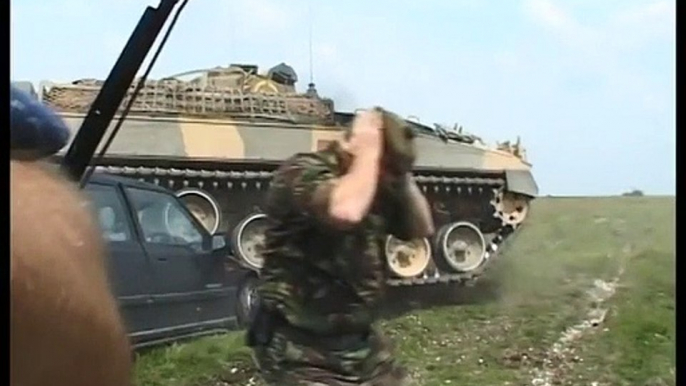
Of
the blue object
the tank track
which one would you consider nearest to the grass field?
the tank track

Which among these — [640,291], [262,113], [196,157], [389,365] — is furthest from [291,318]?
[196,157]

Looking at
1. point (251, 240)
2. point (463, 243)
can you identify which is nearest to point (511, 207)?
point (463, 243)

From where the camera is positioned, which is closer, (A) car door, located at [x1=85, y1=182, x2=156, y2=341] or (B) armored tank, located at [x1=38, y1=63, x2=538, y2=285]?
(A) car door, located at [x1=85, y1=182, x2=156, y2=341]

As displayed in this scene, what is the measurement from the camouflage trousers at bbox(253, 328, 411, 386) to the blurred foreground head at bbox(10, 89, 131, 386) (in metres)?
0.31

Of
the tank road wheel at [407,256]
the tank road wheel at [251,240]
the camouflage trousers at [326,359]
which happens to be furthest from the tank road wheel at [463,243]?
the camouflage trousers at [326,359]

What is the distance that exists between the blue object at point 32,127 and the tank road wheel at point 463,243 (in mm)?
758

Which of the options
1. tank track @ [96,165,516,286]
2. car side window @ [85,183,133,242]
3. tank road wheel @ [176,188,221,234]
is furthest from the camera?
tank road wheel @ [176,188,221,234]

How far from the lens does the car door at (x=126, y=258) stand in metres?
0.98

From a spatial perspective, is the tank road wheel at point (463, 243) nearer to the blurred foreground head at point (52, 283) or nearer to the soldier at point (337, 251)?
the soldier at point (337, 251)

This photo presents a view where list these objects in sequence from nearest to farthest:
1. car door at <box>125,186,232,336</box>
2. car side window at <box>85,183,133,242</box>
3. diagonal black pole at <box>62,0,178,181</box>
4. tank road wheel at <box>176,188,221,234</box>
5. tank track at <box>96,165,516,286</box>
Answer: car side window at <box>85,183,133,242</box> < diagonal black pole at <box>62,0,178,181</box> < car door at <box>125,186,232,336</box> < tank track at <box>96,165,516,286</box> < tank road wheel at <box>176,188,221,234</box>

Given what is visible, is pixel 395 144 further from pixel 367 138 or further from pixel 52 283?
pixel 52 283

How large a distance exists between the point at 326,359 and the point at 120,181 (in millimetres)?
382

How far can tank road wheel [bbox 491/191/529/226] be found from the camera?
1.50 meters

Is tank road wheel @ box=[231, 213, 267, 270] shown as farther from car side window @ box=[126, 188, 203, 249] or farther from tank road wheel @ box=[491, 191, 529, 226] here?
tank road wheel @ box=[491, 191, 529, 226]
